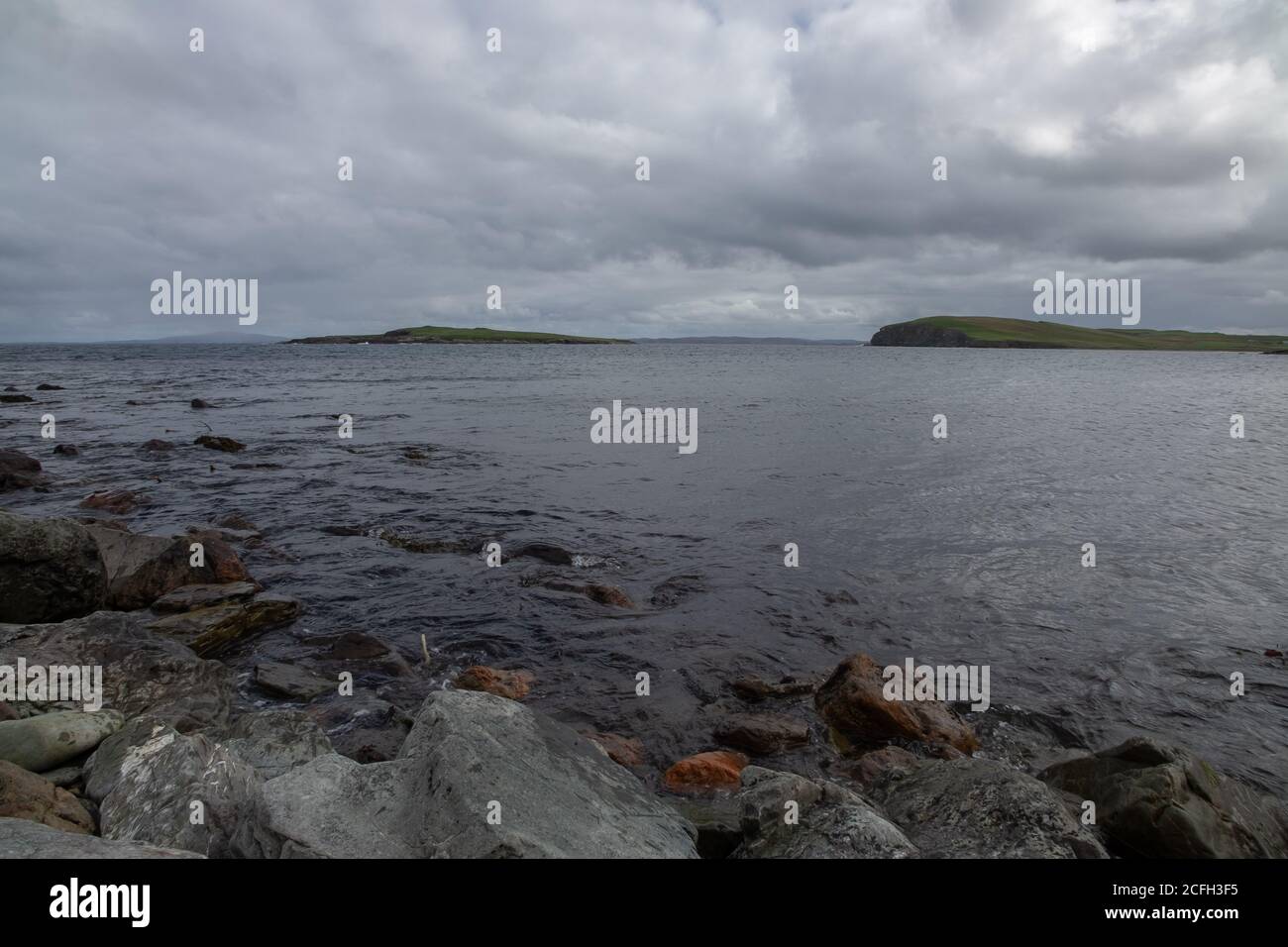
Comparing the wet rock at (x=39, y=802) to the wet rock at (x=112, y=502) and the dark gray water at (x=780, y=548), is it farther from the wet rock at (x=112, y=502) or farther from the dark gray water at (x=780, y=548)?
the wet rock at (x=112, y=502)

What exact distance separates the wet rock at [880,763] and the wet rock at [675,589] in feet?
19.3

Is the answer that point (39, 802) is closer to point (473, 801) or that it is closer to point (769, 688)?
point (473, 801)

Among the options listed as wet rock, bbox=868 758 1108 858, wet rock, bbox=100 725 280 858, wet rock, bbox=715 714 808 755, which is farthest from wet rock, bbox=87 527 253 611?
wet rock, bbox=868 758 1108 858

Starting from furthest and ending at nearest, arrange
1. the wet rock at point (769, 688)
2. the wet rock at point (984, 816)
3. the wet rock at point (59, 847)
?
the wet rock at point (769, 688)
the wet rock at point (984, 816)
the wet rock at point (59, 847)

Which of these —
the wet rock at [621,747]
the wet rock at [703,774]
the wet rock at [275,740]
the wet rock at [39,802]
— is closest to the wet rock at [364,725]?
the wet rock at [275,740]

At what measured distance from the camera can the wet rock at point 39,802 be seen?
242 inches

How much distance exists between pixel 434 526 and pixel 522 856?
1525cm

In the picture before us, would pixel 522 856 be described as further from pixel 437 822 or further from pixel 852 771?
pixel 852 771

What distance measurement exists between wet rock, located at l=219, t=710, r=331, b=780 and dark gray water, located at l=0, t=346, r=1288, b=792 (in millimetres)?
3431

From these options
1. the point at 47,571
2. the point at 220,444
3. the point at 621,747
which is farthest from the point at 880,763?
the point at 220,444

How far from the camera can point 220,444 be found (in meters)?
31.5

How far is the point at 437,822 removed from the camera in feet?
19.2

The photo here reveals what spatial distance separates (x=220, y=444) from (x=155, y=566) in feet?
66.3

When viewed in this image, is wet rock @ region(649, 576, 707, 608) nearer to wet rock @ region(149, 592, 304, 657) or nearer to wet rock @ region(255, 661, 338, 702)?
wet rock @ region(255, 661, 338, 702)
